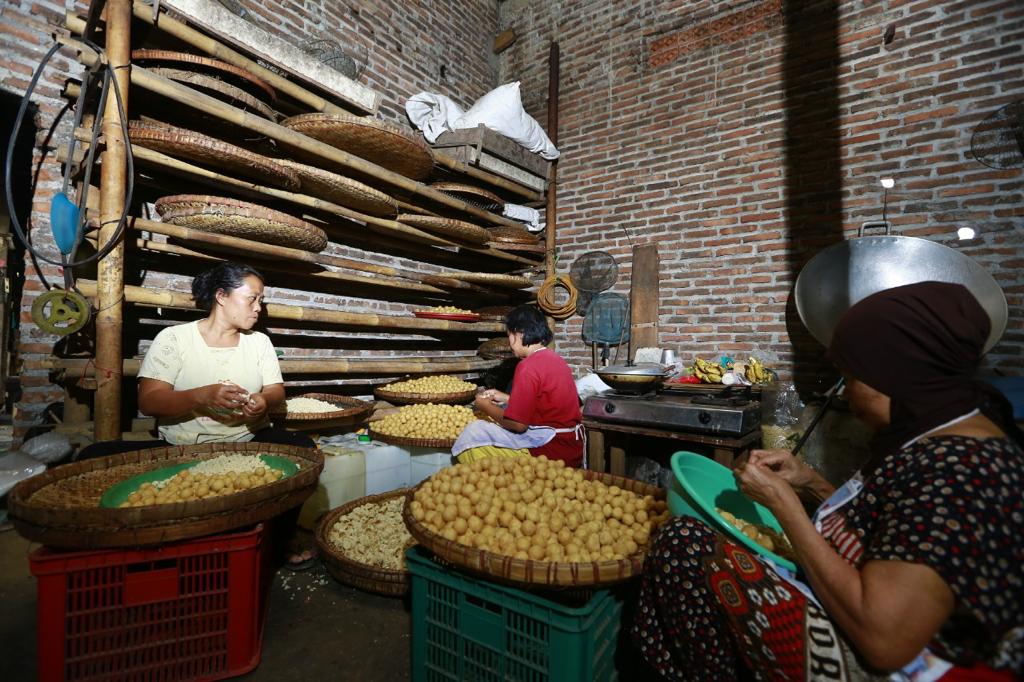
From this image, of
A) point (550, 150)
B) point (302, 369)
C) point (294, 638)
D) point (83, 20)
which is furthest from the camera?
point (550, 150)

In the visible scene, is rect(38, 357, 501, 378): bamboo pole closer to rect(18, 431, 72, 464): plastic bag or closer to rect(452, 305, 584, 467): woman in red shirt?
rect(18, 431, 72, 464): plastic bag

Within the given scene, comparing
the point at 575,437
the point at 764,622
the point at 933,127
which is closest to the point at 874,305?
the point at 764,622

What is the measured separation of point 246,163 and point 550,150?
3.59 meters

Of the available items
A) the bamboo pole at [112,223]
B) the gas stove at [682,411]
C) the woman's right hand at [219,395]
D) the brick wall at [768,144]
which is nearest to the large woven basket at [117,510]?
the woman's right hand at [219,395]

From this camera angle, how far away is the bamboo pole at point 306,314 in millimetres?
2734

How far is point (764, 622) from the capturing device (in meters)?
1.21

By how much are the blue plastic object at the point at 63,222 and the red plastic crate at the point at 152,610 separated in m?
1.91

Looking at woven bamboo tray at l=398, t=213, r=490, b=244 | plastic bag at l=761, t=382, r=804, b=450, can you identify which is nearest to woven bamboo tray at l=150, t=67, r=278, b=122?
woven bamboo tray at l=398, t=213, r=490, b=244

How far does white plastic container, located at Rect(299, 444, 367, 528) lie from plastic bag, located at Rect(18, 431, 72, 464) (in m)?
1.43

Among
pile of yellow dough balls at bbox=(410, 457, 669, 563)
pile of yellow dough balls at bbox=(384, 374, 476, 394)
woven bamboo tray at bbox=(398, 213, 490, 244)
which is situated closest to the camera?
pile of yellow dough balls at bbox=(410, 457, 669, 563)

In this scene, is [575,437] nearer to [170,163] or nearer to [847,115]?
[170,163]

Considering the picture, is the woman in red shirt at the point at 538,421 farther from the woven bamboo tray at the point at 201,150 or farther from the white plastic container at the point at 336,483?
the woven bamboo tray at the point at 201,150

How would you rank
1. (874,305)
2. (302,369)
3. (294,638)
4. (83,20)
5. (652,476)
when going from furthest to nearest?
(652,476) → (302,369) → (83,20) → (294,638) → (874,305)

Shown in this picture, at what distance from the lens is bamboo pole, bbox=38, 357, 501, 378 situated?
2641 millimetres
